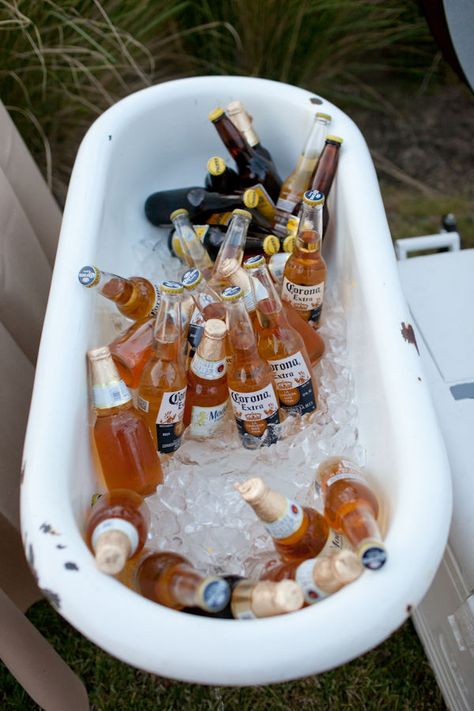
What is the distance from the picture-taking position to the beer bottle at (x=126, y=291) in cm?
126

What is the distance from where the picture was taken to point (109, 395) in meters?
1.15

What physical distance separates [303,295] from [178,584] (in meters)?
0.67

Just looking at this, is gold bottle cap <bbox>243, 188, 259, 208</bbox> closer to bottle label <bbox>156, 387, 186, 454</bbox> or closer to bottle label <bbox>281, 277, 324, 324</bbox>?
bottle label <bbox>281, 277, 324, 324</bbox>

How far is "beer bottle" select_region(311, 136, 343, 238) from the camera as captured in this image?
152 cm

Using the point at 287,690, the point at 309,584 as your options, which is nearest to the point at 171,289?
the point at 309,584

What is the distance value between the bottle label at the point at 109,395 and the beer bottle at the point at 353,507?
37 centimetres

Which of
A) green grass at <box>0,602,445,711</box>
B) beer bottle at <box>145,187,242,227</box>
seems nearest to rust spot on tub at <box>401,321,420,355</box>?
beer bottle at <box>145,187,242,227</box>

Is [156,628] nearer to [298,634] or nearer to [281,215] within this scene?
[298,634]

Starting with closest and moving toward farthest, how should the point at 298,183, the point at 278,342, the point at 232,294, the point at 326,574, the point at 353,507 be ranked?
the point at 326,574 < the point at 353,507 < the point at 232,294 < the point at 278,342 < the point at 298,183

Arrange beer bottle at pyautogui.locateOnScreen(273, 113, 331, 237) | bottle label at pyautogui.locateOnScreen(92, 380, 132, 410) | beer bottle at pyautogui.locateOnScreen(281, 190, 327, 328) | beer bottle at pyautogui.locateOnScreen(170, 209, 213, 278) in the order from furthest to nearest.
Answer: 1. beer bottle at pyautogui.locateOnScreen(273, 113, 331, 237)
2. beer bottle at pyautogui.locateOnScreen(170, 209, 213, 278)
3. beer bottle at pyautogui.locateOnScreen(281, 190, 327, 328)
4. bottle label at pyautogui.locateOnScreen(92, 380, 132, 410)

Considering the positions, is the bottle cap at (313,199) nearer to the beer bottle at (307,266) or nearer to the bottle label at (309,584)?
the beer bottle at (307,266)

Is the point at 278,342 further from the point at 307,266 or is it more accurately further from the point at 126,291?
the point at 126,291

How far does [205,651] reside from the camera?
0.85 m

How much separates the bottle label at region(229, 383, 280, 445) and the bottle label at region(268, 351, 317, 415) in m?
0.04
